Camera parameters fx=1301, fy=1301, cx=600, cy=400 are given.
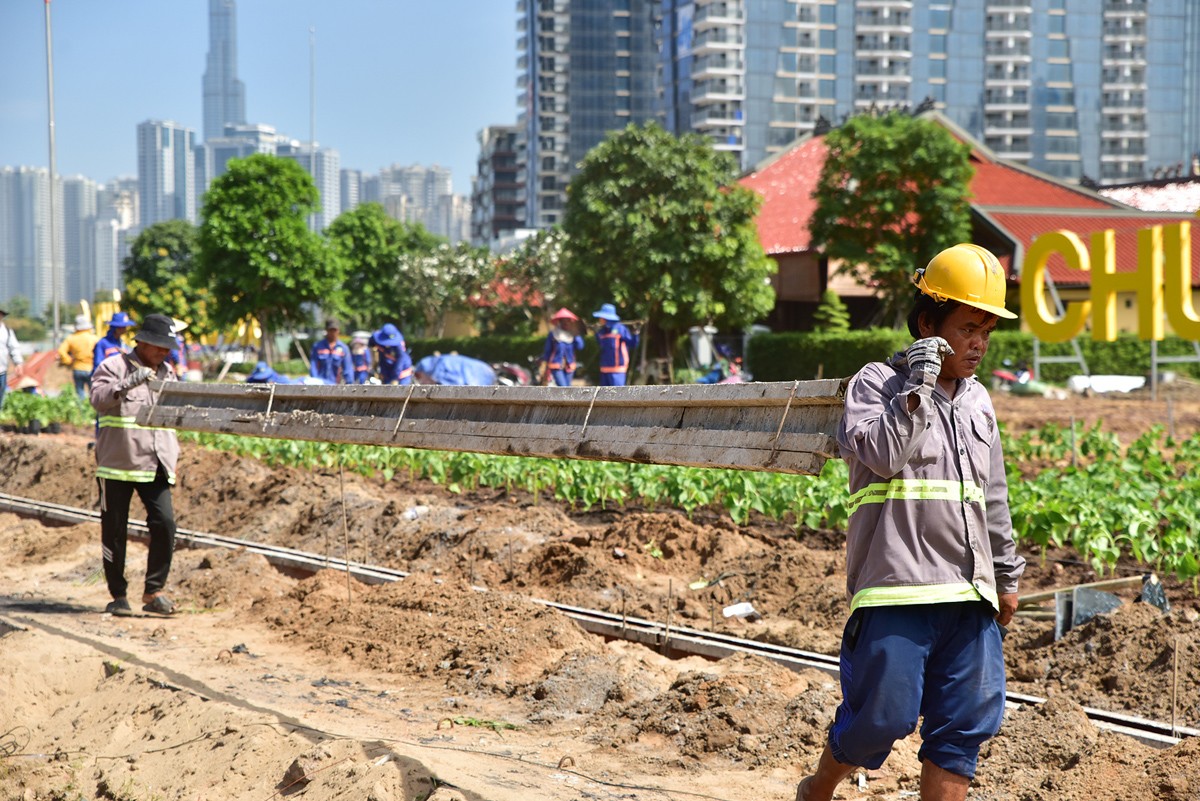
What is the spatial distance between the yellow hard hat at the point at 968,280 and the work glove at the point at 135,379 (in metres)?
5.81

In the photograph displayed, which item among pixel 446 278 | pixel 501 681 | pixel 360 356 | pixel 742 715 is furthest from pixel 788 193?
pixel 742 715

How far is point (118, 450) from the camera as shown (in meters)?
8.33

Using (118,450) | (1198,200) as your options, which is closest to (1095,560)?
(118,450)

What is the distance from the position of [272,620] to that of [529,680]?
2457 mm

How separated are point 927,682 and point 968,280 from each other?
3.85 ft

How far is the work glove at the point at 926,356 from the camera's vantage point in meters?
3.59

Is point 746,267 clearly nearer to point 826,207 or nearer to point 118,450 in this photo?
point 826,207

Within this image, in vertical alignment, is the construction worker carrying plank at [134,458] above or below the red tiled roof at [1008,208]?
below

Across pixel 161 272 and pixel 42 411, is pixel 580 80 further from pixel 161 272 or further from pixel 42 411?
pixel 42 411

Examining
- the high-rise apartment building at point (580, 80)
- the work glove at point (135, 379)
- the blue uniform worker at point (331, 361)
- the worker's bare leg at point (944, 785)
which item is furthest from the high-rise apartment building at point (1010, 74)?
the worker's bare leg at point (944, 785)

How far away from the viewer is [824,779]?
154 inches

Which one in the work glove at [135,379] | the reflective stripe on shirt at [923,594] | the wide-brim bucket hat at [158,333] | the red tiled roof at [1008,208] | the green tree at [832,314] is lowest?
the reflective stripe on shirt at [923,594]

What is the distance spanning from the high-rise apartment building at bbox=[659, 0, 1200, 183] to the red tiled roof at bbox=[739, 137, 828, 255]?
52.3m

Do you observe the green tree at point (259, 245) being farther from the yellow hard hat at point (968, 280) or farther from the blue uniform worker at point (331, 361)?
the yellow hard hat at point (968, 280)
